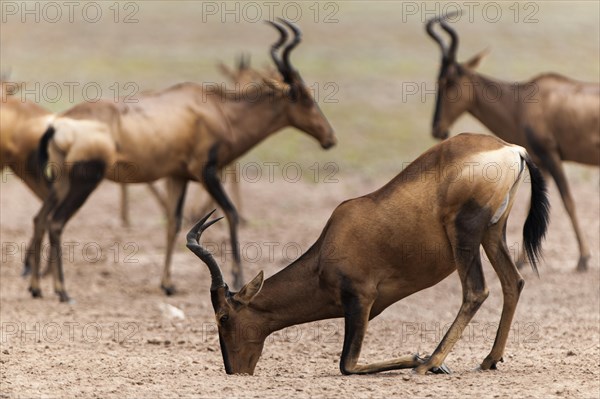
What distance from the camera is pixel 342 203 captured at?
8844 millimetres

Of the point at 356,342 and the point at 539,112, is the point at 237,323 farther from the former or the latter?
the point at 539,112

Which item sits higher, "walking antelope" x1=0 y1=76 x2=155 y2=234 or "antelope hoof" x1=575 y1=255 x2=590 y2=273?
"walking antelope" x1=0 y1=76 x2=155 y2=234

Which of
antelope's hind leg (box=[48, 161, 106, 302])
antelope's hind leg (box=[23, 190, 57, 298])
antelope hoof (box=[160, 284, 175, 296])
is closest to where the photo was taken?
antelope's hind leg (box=[48, 161, 106, 302])

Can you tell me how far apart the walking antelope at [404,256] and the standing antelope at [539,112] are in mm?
5140

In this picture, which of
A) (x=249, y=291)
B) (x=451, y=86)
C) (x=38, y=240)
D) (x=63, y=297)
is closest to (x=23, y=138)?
(x=38, y=240)

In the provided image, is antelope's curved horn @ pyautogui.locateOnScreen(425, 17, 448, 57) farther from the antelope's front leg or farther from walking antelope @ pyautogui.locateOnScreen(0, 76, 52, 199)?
the antelope's front leg

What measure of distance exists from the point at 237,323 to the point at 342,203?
3.83 ft

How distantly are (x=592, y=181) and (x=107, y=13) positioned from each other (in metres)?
25.5

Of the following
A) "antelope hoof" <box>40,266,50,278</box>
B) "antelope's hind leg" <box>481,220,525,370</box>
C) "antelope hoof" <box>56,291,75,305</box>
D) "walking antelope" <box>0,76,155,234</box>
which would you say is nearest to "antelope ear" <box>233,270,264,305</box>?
"antelope's hind leg" <box>481,220,525,370</box>

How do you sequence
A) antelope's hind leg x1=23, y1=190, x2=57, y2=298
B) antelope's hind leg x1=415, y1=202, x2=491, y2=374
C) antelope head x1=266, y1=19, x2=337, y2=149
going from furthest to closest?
antelope head x1=266, y1=19, x2=337, y2=149 → antelope's hind leg x1=23, y1=190, x2=57, y2=298 → antelope's hind leg x1=415, y1=202, x2=491, y2=374

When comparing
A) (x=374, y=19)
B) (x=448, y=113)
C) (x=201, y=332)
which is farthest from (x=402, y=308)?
(x=374, y=19)

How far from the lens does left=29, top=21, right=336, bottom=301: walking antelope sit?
12438 mm

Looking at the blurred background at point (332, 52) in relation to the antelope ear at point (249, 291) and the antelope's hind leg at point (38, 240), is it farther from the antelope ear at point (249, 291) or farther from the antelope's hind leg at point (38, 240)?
the antelope ear at point (249, 291)

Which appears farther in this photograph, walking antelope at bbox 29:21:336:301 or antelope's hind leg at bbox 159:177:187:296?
antelope's hind leg at bbox 159:177:187:296
